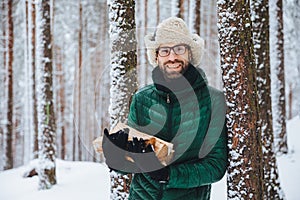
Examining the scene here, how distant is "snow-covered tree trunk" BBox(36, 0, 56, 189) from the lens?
9.44 m

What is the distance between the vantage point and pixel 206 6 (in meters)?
22.8

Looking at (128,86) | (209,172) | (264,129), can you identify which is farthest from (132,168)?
(264,129)

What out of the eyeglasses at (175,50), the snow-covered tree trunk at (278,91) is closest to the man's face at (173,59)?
the eyeglasses at (175,50)

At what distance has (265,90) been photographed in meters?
6.63

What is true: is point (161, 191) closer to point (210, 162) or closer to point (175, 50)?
point (210, 162)

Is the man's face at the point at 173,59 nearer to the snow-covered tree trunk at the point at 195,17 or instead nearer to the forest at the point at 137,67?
the forest at the point at 137,67

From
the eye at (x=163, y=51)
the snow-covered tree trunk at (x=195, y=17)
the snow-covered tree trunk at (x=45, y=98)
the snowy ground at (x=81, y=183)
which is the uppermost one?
the snow-covered tree trunk at (x=195, y=17)

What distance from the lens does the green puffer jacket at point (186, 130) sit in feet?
8.45

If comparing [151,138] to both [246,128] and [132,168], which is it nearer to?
[132,168]

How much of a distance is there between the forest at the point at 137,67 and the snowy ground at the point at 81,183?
21.6 inches

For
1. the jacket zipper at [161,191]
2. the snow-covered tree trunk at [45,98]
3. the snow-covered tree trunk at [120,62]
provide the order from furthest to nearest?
the snow-covered tree trunk at [45,98] → the snow-covered tree trunk at [120,62] → the jacket zipper at [161,191]

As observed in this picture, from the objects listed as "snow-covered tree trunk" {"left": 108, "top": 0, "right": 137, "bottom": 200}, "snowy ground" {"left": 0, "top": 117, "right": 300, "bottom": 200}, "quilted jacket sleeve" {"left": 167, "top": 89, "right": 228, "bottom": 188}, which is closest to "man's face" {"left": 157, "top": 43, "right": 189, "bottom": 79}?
"quilted jacket sleeve" {"left": 167, "top": 89, "right": 228, "bottom": 188}

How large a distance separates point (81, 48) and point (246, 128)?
18.6 meters

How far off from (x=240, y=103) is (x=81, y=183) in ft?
24.1
